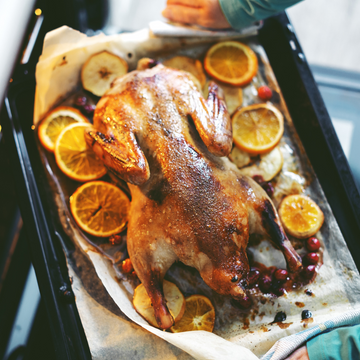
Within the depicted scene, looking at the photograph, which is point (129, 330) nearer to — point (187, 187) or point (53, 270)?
point (53, 270)

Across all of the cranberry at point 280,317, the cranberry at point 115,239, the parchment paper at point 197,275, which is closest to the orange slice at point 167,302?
the parchment paper at point 197,275

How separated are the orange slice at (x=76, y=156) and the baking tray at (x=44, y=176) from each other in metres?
0.21

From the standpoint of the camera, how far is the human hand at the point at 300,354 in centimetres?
196

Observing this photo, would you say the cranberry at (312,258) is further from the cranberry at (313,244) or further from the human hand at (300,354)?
the human hand at (300,354)

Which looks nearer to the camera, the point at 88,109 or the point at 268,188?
the point at 268,188

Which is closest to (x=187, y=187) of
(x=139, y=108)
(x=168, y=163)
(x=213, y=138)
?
(x=168, y=163)

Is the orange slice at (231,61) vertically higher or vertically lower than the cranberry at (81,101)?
higher

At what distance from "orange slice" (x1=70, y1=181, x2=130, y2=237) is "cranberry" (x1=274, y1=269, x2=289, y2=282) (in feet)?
3.47

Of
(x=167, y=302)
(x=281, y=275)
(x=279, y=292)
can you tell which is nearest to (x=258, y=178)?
(x=281, y=275)

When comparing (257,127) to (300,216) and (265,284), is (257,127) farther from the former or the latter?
(265,284)

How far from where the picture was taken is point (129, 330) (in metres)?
2.20

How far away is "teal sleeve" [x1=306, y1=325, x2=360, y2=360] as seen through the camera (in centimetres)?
179

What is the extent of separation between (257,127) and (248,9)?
84cm

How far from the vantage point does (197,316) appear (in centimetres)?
225
